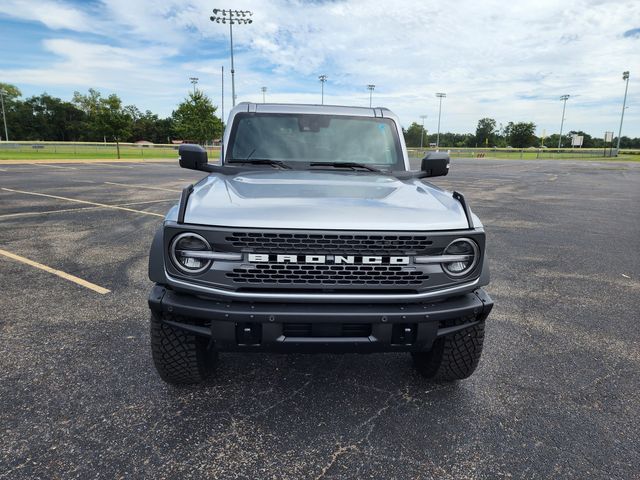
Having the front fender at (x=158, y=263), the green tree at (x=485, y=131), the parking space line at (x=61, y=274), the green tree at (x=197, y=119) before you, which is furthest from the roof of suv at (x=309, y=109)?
the green tree at (x=485, y=131)

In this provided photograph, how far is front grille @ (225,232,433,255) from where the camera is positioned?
92.4 inches

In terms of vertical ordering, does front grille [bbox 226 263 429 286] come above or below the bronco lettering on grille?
below

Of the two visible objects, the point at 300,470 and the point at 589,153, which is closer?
the point at 300,470

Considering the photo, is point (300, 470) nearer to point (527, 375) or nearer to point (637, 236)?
point (527, 375)

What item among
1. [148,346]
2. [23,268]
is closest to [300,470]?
[148,346]

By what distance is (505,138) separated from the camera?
5394 inches

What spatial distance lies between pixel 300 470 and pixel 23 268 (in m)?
4.99

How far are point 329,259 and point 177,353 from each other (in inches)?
45.1

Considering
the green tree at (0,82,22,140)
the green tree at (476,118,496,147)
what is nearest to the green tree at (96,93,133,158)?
the green tree at (0,82,22,140)

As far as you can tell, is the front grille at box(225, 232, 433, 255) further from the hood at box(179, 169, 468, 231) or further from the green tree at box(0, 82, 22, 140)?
the green tree at box(0, 82, 22, 140)

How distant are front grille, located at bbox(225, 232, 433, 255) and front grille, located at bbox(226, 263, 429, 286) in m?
0.09

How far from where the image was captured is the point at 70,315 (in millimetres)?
4184

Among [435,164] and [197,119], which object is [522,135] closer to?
[197,119]

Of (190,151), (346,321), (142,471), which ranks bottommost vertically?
(142,471)
